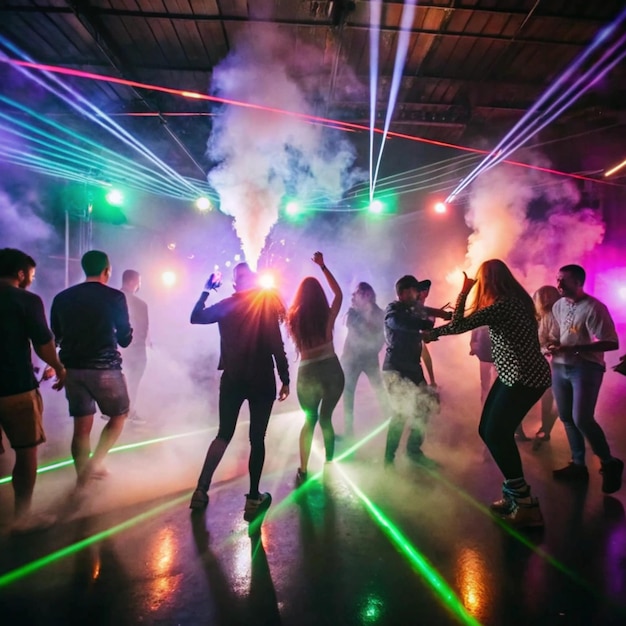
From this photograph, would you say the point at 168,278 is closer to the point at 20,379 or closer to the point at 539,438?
the point at 20,379

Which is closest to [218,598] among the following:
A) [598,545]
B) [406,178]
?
[598,545]

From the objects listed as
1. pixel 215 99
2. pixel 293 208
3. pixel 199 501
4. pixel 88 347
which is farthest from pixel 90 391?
pixel 293 208

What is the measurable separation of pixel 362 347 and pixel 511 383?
267 cm

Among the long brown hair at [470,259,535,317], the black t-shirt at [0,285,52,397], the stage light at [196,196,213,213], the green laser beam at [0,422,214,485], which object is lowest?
the green laser beam at [0,422,214,485]

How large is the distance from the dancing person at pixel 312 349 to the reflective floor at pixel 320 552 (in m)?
0.69

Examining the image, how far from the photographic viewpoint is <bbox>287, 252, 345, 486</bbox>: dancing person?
388 centimetres

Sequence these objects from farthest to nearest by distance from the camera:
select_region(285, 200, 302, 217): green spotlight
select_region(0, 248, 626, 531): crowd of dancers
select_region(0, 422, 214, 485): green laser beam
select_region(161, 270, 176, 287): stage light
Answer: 1. select_region(161, 270, 176, 287): stage light
2. select_region(285, 200, 302, 217): green spotlight
3. select_region(0, 422, 214, 485): green laser beam
4. select_region(0, 248, 626, 531): crowd of dancers

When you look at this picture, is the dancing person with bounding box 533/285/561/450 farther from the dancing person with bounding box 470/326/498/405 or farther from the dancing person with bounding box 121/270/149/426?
the dancing person with bounding box 121/270/149/426

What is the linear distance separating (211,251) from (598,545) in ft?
44.9

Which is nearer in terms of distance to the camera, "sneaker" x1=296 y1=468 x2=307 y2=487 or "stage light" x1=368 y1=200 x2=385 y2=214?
"sneaker" x1=296 y1=468 x2=307 y2=487

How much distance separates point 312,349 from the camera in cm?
393

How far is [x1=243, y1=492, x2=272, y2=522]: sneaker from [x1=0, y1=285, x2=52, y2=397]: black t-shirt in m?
1.98

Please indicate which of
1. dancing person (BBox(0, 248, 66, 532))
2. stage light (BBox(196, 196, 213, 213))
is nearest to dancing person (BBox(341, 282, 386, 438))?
dancing person (BBox(0, 248, 66, 532))

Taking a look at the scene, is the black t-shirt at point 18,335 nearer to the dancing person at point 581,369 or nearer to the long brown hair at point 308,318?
the long brown hair at point 308,318
